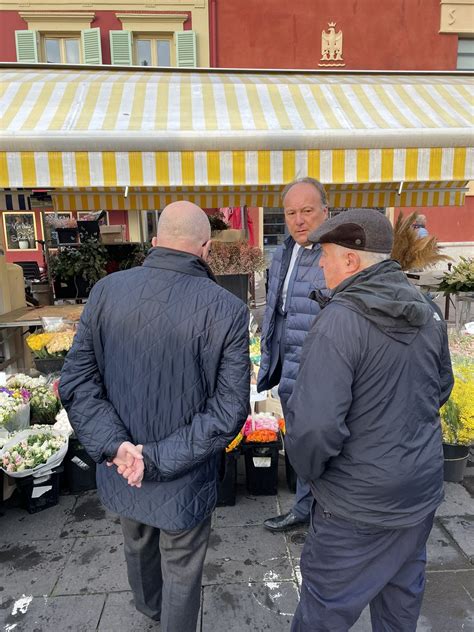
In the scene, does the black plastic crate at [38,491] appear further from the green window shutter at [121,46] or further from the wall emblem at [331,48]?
→ the wall emblem at [331,48]

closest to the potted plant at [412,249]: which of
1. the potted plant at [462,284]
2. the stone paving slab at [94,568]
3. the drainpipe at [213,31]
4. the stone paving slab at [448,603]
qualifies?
the potted plant at [462,284]

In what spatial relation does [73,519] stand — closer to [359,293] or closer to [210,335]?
[210,335]

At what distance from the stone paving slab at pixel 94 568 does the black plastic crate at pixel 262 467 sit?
0.96 metres

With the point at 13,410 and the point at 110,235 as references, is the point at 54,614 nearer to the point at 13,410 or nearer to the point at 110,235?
the point at 13,410

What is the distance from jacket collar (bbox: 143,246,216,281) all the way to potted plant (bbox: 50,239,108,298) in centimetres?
536

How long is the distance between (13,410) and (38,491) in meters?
0.63

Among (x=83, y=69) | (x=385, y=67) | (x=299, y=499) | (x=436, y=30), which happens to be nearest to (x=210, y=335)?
(x=299, y=499)

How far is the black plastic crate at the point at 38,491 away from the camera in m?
2.86

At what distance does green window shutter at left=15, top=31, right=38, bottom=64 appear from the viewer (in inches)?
449

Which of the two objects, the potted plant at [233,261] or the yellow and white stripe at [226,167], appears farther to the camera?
the potted plant at [233,261]

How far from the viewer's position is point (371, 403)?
1331 mm

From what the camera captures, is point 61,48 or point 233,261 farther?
point 61,48

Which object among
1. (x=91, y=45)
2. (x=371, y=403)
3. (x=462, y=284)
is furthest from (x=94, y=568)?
(x=91, y=45)

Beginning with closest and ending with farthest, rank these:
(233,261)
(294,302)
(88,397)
Answer: (88,397)
(294,302)
(233,261)
